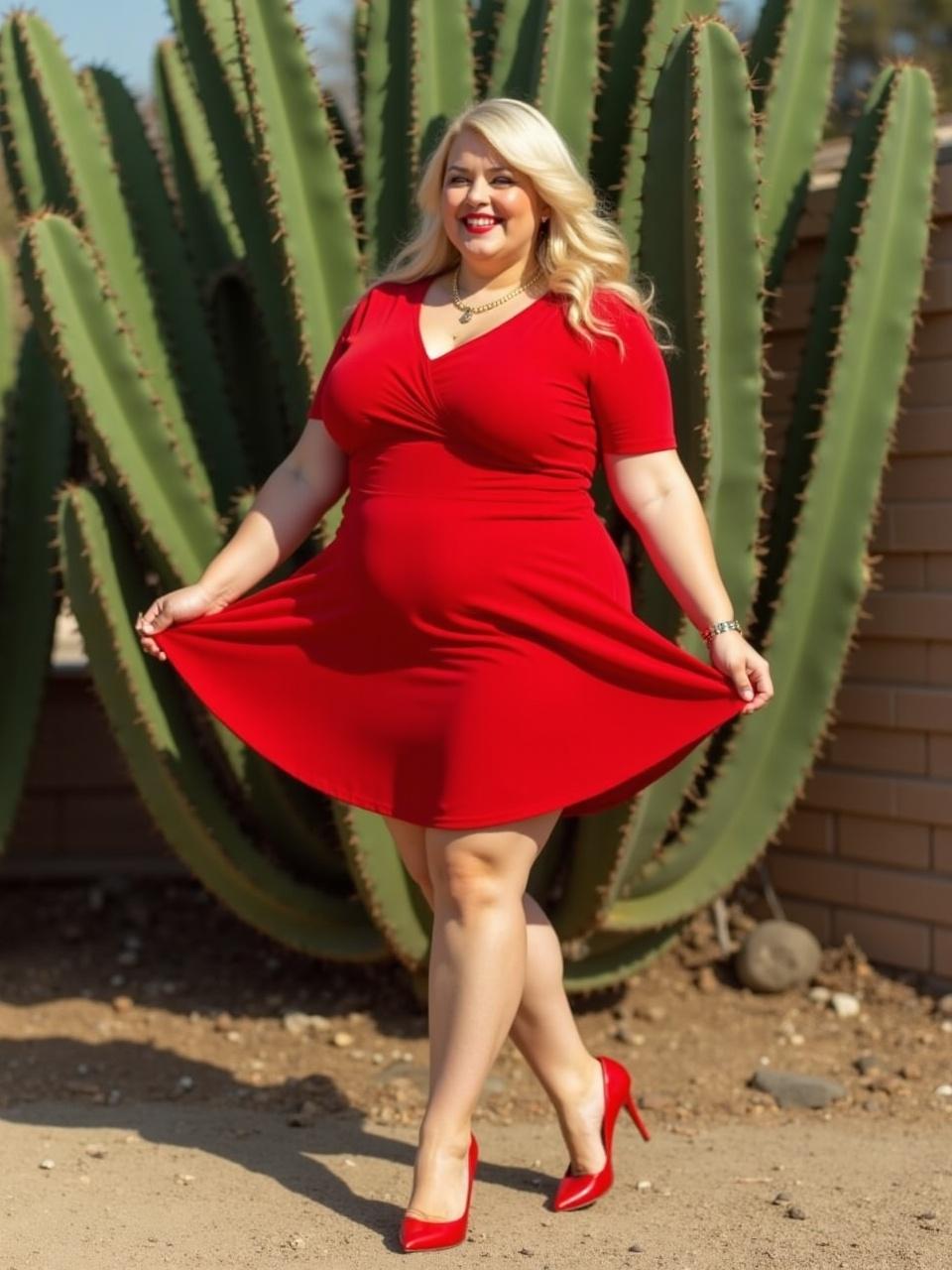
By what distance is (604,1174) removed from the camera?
3500 millimetres

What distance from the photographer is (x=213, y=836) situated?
466 cm

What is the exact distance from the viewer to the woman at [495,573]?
10.4ft

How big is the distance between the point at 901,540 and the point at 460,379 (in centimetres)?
218

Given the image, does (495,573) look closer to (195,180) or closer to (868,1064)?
(868,1064)

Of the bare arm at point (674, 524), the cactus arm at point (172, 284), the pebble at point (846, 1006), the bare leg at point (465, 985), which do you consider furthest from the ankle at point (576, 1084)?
the cactus arm at point (172, 284)

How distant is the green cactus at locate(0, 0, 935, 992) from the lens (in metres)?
4.19

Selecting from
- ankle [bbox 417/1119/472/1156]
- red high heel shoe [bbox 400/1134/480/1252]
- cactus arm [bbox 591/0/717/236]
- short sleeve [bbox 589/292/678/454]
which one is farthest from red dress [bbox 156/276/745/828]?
cactus arm [bbox 591/0/717/236]

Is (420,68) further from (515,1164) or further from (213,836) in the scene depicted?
(515,1164)

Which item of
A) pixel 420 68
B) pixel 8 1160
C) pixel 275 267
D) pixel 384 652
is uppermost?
pixel 420 68

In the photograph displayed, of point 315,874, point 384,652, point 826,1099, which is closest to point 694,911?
point 826,1099

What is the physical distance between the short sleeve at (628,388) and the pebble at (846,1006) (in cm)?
226

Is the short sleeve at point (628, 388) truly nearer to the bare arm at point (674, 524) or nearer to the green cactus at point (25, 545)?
the bare arm at point (674, 524)

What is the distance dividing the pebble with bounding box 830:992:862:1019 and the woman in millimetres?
1870

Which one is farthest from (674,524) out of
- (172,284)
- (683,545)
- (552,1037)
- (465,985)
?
(172,284)
